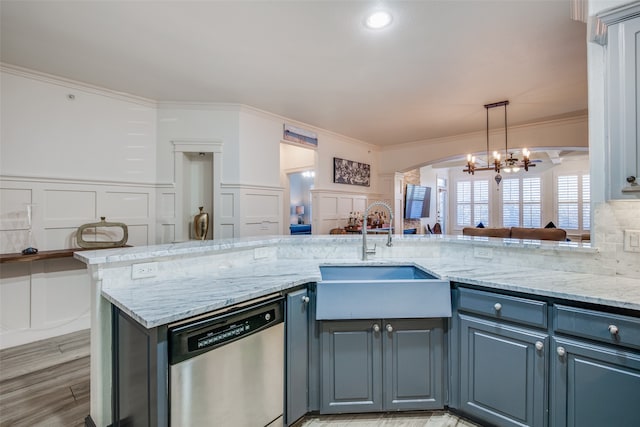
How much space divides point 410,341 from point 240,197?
121 inches

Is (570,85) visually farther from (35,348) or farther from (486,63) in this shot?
(35,348)

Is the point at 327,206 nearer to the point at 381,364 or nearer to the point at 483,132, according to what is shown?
the point at 483,132

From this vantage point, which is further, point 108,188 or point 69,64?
point 108,188

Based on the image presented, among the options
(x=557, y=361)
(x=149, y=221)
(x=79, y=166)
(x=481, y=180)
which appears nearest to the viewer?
(x=557, y=361)

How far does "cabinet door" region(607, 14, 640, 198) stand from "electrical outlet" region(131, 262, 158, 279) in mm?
2467

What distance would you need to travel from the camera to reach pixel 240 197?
163 inches

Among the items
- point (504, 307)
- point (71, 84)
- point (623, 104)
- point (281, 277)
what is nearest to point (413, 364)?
point (504, 307)

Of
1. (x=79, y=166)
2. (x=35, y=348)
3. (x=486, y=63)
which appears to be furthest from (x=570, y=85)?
(x=35, y=348)

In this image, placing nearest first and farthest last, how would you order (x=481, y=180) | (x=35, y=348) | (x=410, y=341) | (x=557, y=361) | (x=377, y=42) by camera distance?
(x=557, y=361), (x=410, y=341), (x=377, y=42), (x=35, y=348), (x=481, y=180)

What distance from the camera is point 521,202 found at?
29.0ft

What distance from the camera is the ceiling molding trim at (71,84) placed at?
292 cm

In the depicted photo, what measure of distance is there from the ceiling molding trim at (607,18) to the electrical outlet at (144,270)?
2750 mm

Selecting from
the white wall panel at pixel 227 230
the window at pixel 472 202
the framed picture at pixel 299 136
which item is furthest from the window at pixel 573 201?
the white wall panel at pixel 227 230

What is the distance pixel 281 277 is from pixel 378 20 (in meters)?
2.07
